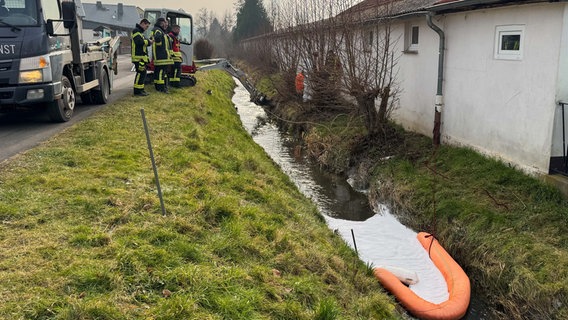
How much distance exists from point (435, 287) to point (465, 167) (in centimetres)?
331

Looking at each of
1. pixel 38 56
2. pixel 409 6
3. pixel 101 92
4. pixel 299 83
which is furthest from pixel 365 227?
pixel 299 83

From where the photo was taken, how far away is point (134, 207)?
5.43 m

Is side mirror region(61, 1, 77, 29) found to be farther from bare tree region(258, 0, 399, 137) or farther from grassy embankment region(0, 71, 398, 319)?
bare tree region(258, 0, 399, 137)

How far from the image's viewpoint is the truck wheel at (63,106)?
8992mm

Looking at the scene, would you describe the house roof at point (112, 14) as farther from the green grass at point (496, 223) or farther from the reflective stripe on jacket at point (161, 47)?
the green grass at point (496, 223)

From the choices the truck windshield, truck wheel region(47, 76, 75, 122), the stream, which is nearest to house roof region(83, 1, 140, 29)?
the stream

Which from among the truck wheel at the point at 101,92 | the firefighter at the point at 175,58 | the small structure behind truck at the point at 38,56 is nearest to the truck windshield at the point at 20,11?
the small structure behind truck at the point at 38,56

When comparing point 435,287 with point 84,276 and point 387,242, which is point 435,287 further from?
point 84,276

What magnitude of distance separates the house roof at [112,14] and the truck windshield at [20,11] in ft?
200

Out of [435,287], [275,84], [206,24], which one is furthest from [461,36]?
[206,24]

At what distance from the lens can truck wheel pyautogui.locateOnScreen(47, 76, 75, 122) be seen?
8.99m

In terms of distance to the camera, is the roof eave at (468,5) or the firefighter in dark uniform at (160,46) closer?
the roof eave at (468,5)

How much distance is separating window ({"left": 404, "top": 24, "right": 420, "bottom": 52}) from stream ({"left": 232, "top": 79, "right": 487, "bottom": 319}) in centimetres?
401

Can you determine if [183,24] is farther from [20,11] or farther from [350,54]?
[20,11]
